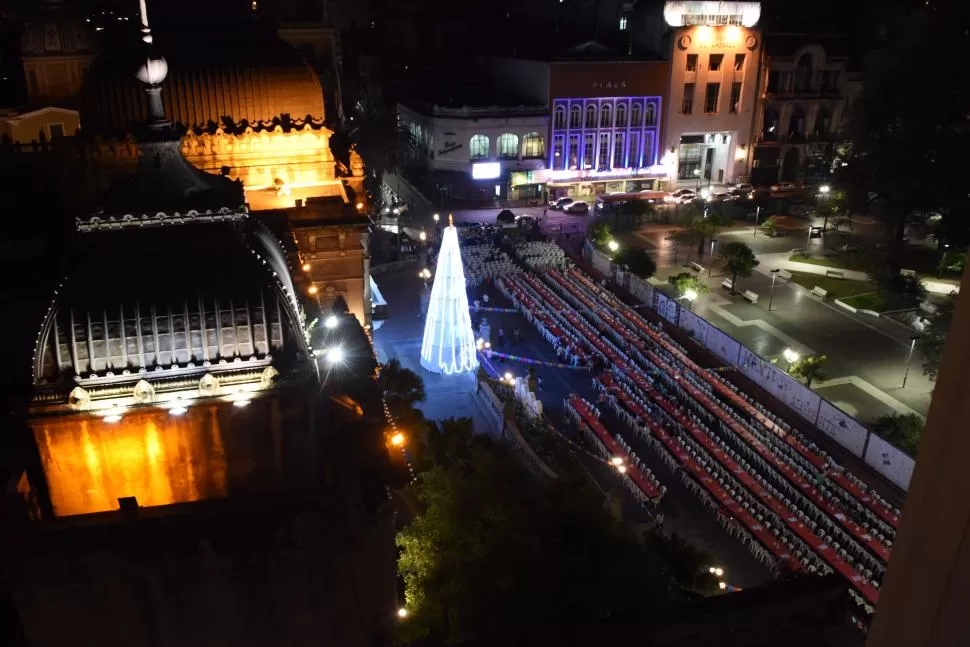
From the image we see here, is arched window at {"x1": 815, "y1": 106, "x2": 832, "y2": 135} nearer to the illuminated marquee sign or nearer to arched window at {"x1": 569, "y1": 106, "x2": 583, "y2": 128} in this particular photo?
arched window at {"x1": 569, "y1": 106, "x2": 583, "y2": 128}

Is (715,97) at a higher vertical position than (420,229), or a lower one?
higher

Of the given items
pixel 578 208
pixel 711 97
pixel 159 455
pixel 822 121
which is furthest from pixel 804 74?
pixel 159 455

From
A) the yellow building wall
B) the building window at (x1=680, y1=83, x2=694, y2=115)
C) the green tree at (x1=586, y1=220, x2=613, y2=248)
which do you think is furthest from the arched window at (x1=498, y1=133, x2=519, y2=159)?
the yellow building wall

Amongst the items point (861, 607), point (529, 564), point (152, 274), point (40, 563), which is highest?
point (152, 274)

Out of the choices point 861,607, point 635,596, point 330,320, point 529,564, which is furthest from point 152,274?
point 861,607

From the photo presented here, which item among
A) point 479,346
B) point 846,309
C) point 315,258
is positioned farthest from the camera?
point 846,309

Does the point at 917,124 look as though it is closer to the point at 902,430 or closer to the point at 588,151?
the point at 902,430

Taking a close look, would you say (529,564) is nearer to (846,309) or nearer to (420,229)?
(846,309)
